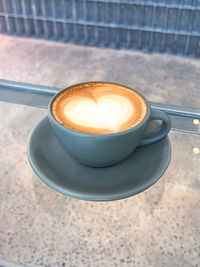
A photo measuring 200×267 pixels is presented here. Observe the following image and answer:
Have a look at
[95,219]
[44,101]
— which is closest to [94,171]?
[95,219]

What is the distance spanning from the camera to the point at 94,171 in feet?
1.54

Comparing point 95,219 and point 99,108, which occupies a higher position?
point 99,108

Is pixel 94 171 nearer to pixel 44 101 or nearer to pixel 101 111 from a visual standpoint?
pixel 101 111

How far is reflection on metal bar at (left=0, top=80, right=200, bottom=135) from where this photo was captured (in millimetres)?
618

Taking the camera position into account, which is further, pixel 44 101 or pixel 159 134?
pixel 44 101

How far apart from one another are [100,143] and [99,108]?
0.09 m

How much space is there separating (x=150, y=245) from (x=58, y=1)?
4.51 ft

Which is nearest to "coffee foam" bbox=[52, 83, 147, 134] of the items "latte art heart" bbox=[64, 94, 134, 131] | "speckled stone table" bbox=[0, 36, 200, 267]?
"latte art heart" bbox=[64, 94, 134, 131]

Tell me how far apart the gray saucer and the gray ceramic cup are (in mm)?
19

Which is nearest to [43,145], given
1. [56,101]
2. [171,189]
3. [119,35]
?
[56,101]

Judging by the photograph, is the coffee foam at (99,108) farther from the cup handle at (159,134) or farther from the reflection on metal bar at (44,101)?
the reflection on metal bar at (44,101)

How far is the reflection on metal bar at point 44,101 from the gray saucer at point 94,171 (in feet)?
0.41

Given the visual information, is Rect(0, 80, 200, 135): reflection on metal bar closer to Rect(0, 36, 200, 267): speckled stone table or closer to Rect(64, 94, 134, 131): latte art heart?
Rect(0, 36, 200, 267): speckled stone table

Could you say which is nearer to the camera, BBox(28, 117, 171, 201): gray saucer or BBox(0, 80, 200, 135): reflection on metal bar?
BBox(28, 117, 171, 201): gray saucer
